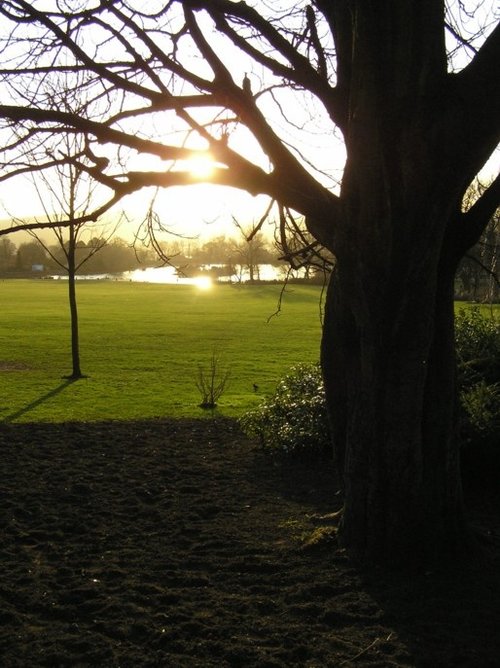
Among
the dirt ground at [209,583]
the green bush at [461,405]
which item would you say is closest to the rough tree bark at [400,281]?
the dirt ground at [209,583]

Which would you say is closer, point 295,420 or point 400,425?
point 400,425

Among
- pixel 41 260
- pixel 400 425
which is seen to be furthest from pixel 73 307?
pixel 41 260

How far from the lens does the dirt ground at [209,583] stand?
14.6 feet

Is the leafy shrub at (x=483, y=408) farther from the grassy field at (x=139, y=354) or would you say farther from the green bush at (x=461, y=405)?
the grassy field at (x=139, y=354)

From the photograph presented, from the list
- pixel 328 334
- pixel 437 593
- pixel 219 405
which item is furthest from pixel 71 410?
pixel 437 593

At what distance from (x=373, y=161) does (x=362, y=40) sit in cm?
87

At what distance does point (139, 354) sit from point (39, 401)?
10439 millimetres

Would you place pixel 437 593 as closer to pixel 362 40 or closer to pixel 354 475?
pixel 354 475

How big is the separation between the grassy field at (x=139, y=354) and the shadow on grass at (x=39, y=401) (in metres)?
0.02

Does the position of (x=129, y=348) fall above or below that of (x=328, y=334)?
below

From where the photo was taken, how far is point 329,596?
5.26 meters

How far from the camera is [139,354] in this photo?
26516 mm

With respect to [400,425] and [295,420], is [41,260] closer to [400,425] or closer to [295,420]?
[295,420]

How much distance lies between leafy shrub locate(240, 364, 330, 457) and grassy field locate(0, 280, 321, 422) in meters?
1.75
